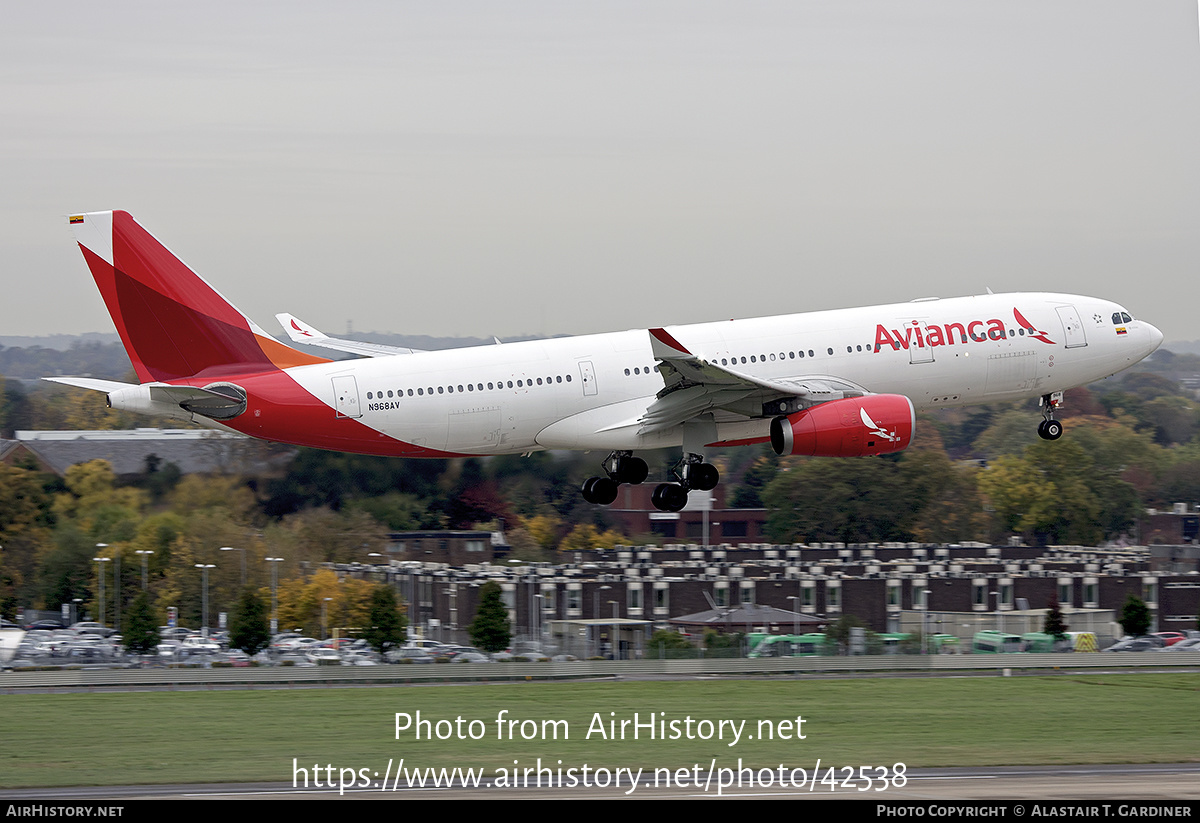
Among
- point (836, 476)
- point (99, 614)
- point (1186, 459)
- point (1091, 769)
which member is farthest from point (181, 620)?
point (1186, 459)

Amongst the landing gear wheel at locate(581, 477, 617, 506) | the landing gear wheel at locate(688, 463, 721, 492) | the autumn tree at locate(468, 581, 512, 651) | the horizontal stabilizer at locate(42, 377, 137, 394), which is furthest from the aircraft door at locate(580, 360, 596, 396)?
the autumn tree at locate(468, 581, 512, 651)

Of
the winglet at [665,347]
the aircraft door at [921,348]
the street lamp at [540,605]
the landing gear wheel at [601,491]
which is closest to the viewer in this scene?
the winglet at [665,347]

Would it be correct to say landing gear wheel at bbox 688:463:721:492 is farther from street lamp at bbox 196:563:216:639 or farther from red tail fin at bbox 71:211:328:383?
street lamp at bbox 196:563:216:639

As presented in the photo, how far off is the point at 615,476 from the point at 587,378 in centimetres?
490

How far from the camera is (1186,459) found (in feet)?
441

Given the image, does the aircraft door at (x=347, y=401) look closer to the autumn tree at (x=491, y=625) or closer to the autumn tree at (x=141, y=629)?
the autumn tree at (x=491, y=625)

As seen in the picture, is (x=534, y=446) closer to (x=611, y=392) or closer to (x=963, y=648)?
(x=611, y=392)

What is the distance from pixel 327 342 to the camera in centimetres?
4984

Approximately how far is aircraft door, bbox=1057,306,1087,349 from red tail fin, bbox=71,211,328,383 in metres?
24.8

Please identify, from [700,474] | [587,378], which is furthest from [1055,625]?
[587,378]

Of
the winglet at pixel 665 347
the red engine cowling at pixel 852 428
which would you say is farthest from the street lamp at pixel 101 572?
the red engine cowling at pixel 852 428

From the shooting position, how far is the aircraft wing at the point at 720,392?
4341 centimetres

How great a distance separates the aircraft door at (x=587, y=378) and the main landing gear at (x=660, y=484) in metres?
3.95

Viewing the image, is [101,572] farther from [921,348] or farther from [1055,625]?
[921,348]
